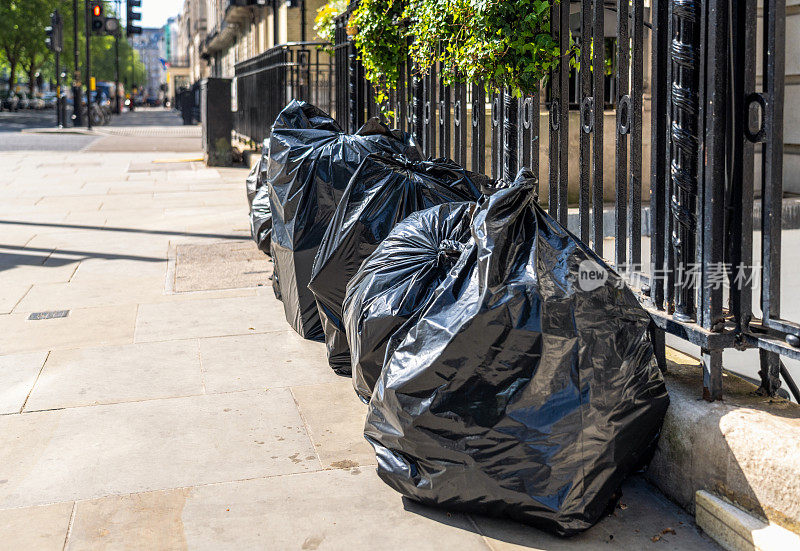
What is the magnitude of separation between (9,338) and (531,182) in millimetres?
3365

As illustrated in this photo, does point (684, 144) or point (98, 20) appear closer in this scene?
point (684, 144)

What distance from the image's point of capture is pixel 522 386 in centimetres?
252

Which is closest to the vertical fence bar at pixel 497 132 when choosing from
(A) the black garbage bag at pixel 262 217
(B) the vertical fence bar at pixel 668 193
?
(B) the vertical fence bar at pixel 668 193

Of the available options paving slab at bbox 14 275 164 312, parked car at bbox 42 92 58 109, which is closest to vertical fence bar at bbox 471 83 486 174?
paving slab at bbox 14 275 164 312

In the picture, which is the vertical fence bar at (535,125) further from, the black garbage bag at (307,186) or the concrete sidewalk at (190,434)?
the concrete sidewalk at (190,434)

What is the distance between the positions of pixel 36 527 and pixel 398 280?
4.67 feet

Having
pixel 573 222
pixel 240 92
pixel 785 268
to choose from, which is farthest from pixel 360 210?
pixel 240 92

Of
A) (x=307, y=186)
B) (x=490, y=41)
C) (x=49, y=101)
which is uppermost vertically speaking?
(x=49, y=101)

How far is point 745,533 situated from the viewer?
2.42 meters

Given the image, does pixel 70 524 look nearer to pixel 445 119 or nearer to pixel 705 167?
pixel 705 167

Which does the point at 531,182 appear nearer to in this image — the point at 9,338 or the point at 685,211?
the point at 685,211

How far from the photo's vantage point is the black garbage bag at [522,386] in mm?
2512

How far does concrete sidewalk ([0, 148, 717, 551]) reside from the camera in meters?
2.60

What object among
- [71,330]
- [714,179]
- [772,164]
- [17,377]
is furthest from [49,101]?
[772,164]
